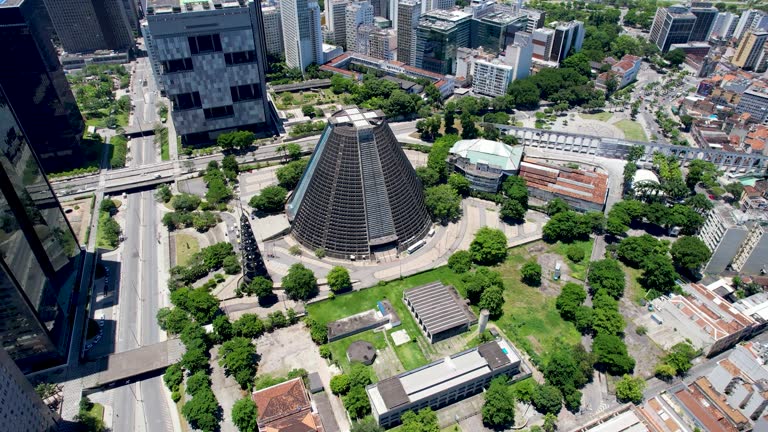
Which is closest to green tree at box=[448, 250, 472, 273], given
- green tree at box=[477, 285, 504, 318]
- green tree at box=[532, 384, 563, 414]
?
green tree at box=[477, 285, 504, 318]

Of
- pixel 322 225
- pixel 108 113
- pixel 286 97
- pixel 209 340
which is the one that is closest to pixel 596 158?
pixel 322 225

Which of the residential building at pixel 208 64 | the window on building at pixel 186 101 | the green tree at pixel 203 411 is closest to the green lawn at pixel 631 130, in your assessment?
the residential building at pixel 208 64

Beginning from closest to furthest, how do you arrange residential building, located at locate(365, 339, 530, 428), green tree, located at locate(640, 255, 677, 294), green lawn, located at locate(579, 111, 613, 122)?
residential building, located at locate(365, 339, 530, 428)
green tree, located at locate(640, 255, 677, 294)
green lawn, located at locate(579, 111, 613, 122)

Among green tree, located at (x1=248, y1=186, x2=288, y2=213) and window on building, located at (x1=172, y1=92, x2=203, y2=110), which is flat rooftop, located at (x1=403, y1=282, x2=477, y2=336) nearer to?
green tree, located at (x1=248, y1=186, x2=288, y2=213)

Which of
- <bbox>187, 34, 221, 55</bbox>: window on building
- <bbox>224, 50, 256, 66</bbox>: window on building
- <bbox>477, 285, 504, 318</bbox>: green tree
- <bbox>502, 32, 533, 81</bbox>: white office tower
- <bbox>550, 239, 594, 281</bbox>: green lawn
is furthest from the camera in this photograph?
<bbox>502, 32, 533, 81</bbox>: white office tower

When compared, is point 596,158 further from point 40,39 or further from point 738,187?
point 40,39

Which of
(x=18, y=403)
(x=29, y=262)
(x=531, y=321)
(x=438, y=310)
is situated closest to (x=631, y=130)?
(x=531, y=321)

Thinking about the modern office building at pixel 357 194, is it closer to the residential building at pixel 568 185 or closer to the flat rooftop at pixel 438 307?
the flat rooftop at pixel 438 307
